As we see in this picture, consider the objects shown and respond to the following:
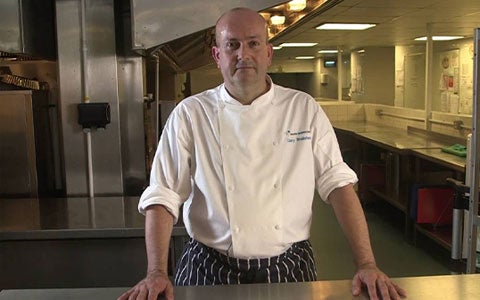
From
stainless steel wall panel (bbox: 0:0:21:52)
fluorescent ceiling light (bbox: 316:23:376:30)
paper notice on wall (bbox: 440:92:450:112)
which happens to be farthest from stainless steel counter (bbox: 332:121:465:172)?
stainless steel wall panel (bbox: 0:0:21:52)

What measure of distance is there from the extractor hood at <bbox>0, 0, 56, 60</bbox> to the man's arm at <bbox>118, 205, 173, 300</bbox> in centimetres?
133

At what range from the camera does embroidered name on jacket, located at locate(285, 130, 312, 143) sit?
1425mm

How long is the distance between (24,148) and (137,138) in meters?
0.57

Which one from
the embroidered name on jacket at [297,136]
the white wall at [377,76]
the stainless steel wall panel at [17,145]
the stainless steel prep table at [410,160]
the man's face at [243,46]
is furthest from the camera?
the white wall at [377,76]

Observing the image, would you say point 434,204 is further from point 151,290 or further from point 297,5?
point 151,290

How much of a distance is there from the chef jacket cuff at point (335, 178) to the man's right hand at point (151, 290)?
537 millimetres

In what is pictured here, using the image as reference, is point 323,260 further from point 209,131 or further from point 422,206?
point 209,131

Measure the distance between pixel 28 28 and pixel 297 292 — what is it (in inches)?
72.9

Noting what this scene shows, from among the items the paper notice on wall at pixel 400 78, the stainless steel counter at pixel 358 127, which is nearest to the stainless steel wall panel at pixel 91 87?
the stainless steel counter at pixel 358 127

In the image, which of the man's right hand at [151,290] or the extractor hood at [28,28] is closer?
the man's right hand at [151,290]

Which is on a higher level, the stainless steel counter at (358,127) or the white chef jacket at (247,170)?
the white chef jacket at (247,170)

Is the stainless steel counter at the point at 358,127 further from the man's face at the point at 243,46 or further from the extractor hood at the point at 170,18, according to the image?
the man's face at the point at 243,46

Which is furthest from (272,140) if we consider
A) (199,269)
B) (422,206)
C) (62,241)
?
(422,206)

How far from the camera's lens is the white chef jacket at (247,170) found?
4.46 ft
